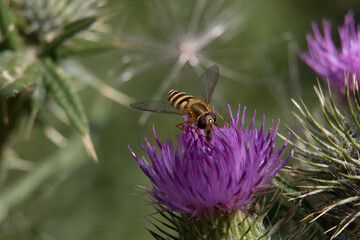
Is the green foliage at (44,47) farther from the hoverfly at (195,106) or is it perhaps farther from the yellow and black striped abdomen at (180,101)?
the yellow and black striped abdomen at (180,101)

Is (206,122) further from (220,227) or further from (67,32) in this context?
(67,32)

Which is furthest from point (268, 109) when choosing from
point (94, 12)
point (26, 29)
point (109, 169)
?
point (26, 29)

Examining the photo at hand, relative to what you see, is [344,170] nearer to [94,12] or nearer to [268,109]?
[94,12]

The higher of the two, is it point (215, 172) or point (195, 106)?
point (195, 106)

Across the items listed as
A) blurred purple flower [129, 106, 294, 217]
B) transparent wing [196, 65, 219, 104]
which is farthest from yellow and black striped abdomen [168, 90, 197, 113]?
blurred purple flower [129, 106, 294, 217]

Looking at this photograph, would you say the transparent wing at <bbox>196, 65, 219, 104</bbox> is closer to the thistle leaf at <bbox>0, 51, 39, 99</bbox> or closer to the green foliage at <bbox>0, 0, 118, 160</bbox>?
the green foliage at <bbox>0, 0, 118, 160</bbox>

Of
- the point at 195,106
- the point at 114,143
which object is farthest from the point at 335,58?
the point at 114,143
